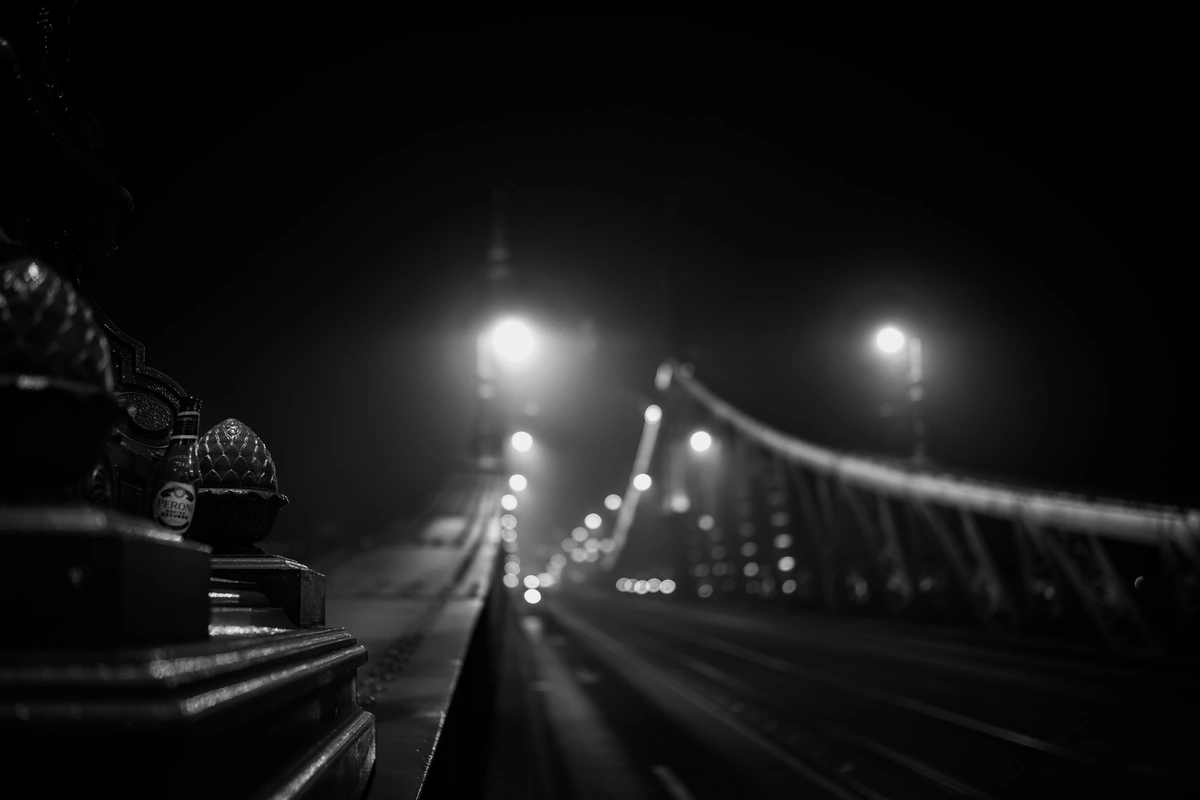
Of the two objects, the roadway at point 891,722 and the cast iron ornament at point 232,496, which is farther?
the roadway at point 891,722

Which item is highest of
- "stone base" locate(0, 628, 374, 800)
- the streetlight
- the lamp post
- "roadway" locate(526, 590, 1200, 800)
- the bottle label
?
the lamp post

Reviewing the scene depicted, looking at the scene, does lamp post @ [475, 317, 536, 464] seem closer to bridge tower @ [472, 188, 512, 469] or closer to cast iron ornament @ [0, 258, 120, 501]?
bridge tower @ [472, 188, 512, 469]

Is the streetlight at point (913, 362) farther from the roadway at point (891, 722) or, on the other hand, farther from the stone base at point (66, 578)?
the stone base at point (66, 578)

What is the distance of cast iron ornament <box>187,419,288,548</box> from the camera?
2943 millimetres

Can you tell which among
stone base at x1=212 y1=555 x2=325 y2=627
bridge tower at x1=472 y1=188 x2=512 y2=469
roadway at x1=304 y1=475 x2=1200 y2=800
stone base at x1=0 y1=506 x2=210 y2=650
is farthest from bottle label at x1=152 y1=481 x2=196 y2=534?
bridge tower at x1=472 y1=188 x2=512 y2=469

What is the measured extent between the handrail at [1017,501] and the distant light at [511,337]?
25996mm

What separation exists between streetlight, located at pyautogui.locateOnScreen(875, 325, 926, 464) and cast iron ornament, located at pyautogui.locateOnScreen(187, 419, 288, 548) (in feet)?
79.3

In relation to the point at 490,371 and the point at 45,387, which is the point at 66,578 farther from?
the point at 490,371

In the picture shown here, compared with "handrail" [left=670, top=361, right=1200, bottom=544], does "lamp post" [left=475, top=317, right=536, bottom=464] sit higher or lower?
higher

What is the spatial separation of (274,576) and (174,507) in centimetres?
34

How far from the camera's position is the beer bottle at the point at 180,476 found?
9.35 ft

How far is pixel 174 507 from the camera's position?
2.85m

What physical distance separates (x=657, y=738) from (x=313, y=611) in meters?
10.8

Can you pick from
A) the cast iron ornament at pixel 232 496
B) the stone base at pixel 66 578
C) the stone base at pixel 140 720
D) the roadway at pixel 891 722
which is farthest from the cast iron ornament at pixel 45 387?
the roadway at pixel 891 722
